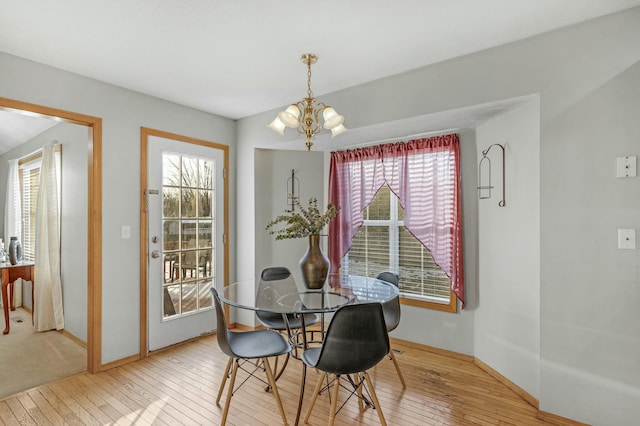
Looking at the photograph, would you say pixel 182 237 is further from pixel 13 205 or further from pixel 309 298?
pixel 13 205

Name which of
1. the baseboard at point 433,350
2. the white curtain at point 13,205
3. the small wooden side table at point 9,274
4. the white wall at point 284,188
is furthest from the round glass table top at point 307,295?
the white curtain at point 13,205

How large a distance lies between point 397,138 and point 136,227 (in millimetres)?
2710

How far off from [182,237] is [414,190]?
244cm

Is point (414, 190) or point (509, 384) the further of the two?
point (414, 190)

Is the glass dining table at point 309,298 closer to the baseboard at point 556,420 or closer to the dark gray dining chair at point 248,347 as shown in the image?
the dark gray dining chair at point 248,347

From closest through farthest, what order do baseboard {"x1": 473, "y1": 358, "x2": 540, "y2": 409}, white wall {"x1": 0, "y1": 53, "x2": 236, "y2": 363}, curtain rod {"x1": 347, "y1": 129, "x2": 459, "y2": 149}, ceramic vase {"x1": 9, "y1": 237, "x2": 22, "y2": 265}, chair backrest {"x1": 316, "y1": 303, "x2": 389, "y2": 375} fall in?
chair backrest {"x1": 316, "y1": 303, "x2": 389, "y2": 375} → baseboard {"x1": 473, "y1": 358, "x2": 540, "y2": 409} → white wall {"x1": 0, "y1": 53, "x2": 236, "y2": 363} → curtain rod {"x1": 347, "y1": 129, "x2": 459, "y2": 149} → ceramic vase {"x1": 9, "y1": 237, "x2": 22, "y2": 265}

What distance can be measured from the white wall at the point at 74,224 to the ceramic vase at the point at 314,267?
2333 millimetres

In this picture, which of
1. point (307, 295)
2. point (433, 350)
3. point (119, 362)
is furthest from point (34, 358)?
point (433, 350)

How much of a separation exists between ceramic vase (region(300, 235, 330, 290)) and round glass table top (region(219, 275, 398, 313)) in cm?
7

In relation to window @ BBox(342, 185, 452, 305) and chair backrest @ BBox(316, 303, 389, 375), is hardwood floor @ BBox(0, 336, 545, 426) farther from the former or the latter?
window @ BBox(342, 185, 452, 305)

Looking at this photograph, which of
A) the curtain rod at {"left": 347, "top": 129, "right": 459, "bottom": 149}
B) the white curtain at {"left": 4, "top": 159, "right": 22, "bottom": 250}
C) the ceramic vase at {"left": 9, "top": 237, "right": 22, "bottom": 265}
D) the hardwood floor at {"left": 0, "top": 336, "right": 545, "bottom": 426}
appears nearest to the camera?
the hardwood floor at {"left": 0, "top": 336, "right": 545, "bottom": 426}

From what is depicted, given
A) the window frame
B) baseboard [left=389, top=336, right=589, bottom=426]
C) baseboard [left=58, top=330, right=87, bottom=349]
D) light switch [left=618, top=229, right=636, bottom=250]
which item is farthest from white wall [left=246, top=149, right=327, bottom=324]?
light switch [left=618, top=229, right=636, bottom=250]

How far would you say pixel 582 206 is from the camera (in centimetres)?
204

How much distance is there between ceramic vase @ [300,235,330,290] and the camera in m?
2.48
